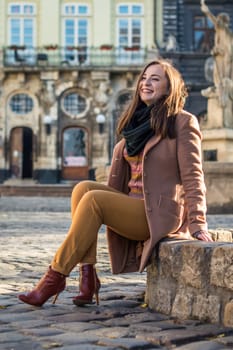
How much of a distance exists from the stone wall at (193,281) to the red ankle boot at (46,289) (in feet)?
1.66

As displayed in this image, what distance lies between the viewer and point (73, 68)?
109ft

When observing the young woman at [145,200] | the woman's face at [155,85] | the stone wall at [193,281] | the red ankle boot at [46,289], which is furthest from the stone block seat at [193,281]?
the woman's face at [155,85]

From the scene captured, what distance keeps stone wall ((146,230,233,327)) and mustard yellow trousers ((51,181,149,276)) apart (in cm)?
22

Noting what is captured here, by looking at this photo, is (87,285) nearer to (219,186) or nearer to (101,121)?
(219,186)

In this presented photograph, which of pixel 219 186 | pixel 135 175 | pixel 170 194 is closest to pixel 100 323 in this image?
pixel 170 194

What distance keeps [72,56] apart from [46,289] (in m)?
30.7

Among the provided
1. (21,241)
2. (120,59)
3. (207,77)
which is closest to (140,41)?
(120,59)

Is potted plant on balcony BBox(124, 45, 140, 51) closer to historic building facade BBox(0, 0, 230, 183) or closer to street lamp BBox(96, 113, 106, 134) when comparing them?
historic building facade BBox(0, 0, 230, 183)

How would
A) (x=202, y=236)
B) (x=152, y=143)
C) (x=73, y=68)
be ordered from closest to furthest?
1. (x=202, y=236)
2. (x=152, y=143)
3. (x=73, y=68)

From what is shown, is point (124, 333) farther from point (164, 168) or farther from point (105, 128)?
point (105, 128)

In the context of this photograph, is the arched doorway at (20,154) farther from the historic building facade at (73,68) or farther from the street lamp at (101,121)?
the street lamp at (101,121)

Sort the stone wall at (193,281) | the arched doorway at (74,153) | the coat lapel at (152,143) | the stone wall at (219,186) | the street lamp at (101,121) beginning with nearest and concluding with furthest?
1. the stone wall at (193,281)
2. the coat lapel at (152,143)
3. the stone wall at (219,186)
4. the street lamp at (101,121)
5. the arched doorway at (74,153)

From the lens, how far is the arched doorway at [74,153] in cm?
3372

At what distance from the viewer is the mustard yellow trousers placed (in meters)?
3.96
